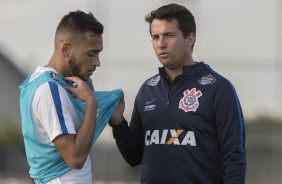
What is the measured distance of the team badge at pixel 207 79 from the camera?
160 inches

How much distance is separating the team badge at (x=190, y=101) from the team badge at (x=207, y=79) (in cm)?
5

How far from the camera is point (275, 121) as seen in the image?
1292 centimetres

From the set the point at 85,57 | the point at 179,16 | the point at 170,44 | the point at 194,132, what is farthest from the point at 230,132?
the point at 85,57

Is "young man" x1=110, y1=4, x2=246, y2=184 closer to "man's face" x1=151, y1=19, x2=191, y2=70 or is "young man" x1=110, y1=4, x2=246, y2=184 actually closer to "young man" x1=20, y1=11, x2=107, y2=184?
"man's face" x1=151, y1=19, x2=191, y2=70

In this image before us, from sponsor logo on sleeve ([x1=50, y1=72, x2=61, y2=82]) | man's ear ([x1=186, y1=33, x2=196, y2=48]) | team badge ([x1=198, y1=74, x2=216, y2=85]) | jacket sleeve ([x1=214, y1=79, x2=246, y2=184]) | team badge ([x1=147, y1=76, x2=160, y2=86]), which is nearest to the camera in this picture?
sponsor logo on sleeve ([x1=50, y1=72, x2=61, y2=82])

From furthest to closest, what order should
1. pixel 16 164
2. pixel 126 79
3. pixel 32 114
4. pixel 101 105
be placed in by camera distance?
1. pixel 16 164
2. pixel 126 79
3. pixel 101 105
4. pixel 32 114

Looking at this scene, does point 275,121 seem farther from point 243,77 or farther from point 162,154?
point 162,154

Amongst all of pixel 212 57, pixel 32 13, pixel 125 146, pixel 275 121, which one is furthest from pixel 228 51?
pixel 125 146

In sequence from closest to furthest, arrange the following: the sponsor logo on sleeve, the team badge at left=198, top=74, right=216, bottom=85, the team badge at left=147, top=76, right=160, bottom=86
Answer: the sponsor logo on sleeve → the team badge at left=198, top=74, right=216, bottom=85 → the team badge at left=147, top=76, right=160, bottom=86

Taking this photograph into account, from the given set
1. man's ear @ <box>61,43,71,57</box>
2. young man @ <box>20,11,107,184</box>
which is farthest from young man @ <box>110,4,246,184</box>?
man's ear @ <box>61,43,71,57</box>

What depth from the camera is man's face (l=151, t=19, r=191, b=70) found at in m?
4.09

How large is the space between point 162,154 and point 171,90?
12.8 inches

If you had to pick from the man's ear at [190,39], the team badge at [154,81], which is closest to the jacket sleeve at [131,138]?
the team badge at [154,81]

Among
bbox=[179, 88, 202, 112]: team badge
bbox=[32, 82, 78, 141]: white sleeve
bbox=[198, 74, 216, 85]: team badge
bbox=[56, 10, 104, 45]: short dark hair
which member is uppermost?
bbox=[56, 10, 104, 45]: short dark hair
